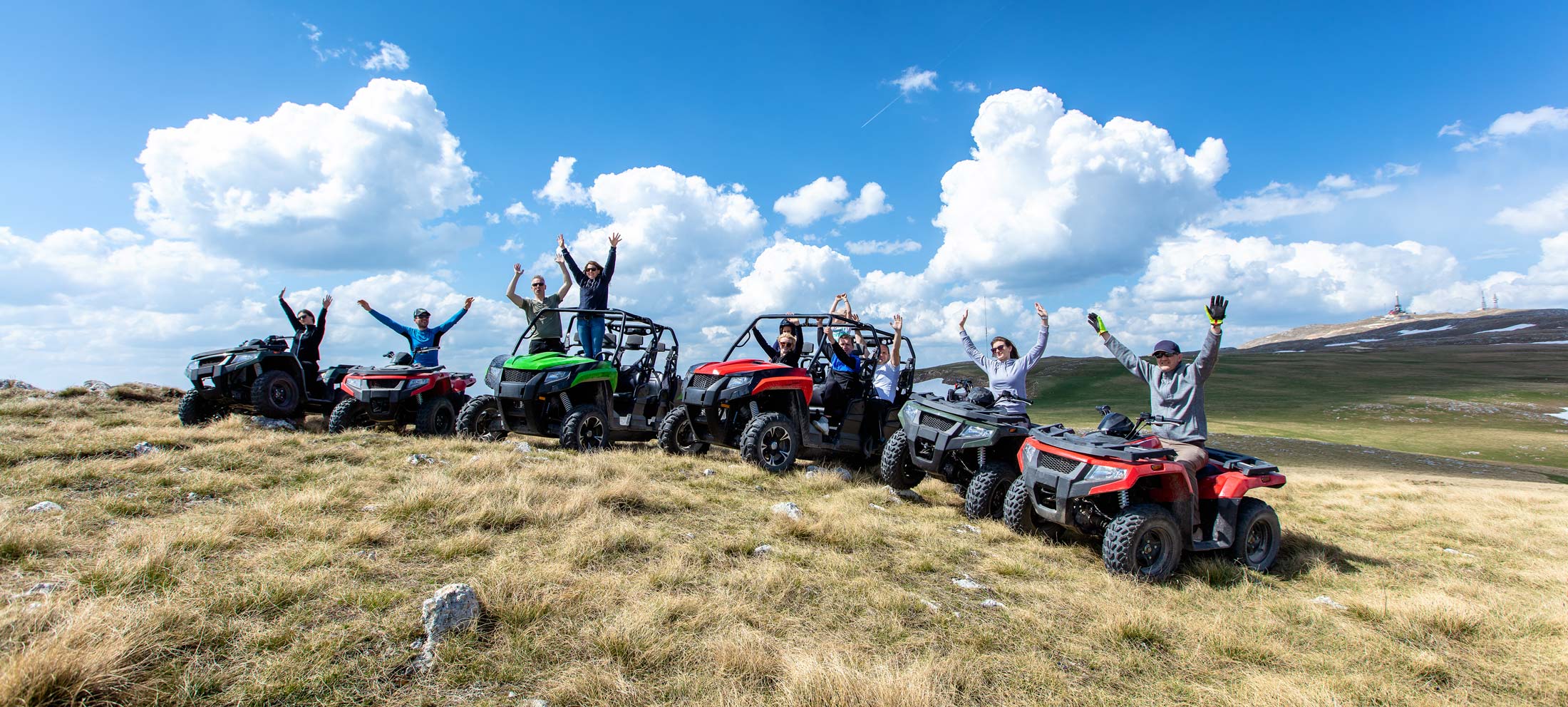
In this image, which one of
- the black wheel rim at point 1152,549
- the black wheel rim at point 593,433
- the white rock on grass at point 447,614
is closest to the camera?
the white rock on grass at point 447,614

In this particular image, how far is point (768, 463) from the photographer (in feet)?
29.2

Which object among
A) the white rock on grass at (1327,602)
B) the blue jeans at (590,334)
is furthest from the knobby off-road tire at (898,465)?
the blue jeans at (590,334)

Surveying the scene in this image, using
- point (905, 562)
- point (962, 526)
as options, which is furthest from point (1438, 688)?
point (962, 526)

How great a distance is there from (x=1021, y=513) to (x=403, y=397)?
29.5 feet

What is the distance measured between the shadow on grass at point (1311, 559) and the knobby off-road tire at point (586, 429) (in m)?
8.10

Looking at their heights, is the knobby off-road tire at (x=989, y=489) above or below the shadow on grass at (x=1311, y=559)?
above

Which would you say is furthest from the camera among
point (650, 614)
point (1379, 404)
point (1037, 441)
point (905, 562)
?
point (1379, 404)

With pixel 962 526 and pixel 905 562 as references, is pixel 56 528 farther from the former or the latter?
pixel 962 526

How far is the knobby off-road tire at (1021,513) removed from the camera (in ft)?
21.8

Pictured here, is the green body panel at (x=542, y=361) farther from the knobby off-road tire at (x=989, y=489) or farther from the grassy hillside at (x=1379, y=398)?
the grassy hillside at (x=1379, y=398)

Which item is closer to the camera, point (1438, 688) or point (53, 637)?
point (53, 637)

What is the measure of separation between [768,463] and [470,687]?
5.91m

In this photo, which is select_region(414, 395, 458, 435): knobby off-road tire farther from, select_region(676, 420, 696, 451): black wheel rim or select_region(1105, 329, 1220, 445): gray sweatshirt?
select_region(1105, 329, 1220, 445): gray sweatshirt

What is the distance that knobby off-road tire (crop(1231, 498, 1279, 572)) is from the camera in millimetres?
6281
